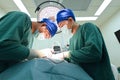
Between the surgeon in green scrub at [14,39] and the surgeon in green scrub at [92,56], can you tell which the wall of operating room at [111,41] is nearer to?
the surgeon in green scrub at [92,56]

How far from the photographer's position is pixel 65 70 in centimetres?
115

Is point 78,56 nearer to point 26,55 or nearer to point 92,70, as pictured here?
point 92,70

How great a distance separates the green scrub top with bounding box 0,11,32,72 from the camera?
1.16 metres

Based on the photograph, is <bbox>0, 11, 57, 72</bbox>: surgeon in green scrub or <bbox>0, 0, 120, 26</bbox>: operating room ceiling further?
<bbox>0, 0, 120, 26</bbox>: operating room ceiling

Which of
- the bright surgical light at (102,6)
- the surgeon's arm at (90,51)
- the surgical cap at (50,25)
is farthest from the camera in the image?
the bright surgical light at (102,6)

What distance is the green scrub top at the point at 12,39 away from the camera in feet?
3.80

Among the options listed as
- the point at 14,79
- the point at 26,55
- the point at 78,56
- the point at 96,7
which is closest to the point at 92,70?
the point at 78,56

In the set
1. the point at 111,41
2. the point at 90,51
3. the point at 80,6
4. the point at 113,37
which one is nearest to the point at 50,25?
the point at 90,51

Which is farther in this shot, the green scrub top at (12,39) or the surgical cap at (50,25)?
A: the surgical cap at (50,25)

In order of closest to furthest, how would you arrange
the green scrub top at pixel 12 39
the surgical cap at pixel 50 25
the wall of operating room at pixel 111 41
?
the green scrub top at pixel 12 39 → the surgical cap at pixel 50 25 → the wall of operating room at pixel 111 41

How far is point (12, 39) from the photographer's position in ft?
3.85

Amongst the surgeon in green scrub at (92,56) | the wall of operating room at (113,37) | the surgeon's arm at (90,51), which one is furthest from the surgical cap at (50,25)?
the wall of operating room at (113,37)

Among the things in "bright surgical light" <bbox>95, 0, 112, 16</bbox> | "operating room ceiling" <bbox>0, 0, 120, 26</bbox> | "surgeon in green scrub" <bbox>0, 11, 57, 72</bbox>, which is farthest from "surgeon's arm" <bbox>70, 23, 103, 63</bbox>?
"bright surgical light" <bbox>95, 0, 112, 16</bbox>

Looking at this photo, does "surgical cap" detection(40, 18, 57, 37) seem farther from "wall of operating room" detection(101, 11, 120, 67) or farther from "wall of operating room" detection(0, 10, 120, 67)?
"wall of operating room" detection(101, 11, 120, 67)
